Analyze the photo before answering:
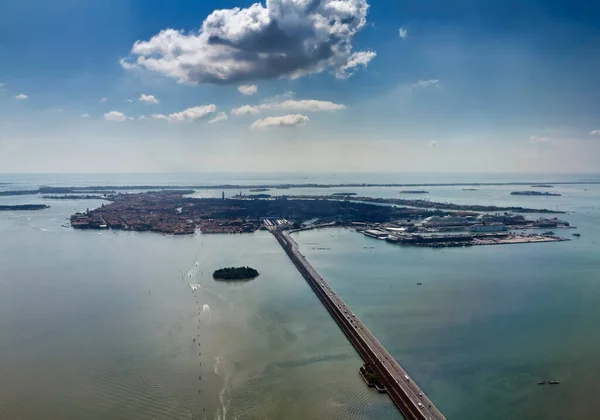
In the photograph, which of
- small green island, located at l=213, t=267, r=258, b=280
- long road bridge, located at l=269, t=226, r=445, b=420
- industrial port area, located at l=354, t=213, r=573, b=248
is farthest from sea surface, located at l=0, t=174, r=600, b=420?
industrial port area, located at l=354, t=213, r=573, b=248

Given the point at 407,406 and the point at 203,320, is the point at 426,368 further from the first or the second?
the point at 203,320

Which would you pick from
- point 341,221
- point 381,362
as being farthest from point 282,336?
point 341,221

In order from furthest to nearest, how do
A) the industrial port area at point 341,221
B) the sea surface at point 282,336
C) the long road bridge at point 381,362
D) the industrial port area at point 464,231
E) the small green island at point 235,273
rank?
1. the industrial port area at point 341,221
2. the industrial port area at point 464,231
3. the small green island at point 235,273
4. the sea surface at point 282,336
5. the long road bridge at point 381,362

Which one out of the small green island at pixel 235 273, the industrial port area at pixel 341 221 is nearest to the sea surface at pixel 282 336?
the small green island at pixel 235 273

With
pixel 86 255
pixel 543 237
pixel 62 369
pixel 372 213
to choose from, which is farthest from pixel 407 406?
pixel 372 213

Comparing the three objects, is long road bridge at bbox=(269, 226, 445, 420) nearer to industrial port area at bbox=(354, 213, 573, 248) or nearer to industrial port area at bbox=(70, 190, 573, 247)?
industrial port area at bbox=(354, 213, 573, 248)

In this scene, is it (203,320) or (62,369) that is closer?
(62,369)

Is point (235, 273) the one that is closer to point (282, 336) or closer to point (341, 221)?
point (282, 336)

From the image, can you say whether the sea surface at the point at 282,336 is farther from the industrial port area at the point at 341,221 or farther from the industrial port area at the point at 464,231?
the industrial port area at the point at 341,221
